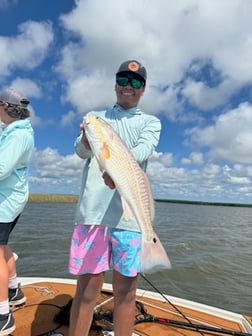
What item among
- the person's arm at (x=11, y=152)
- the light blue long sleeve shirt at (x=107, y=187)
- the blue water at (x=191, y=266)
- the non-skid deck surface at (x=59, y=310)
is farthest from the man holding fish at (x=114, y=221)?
the blue water at (x=191, y=266)

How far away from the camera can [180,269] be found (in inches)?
507

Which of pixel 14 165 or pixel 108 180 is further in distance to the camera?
pixel 14 165

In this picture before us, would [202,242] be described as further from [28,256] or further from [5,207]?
[5,207]

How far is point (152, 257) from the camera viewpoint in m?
2.48

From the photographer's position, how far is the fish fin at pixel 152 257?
2466 millimetres

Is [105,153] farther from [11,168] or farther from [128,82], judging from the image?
[11,168]

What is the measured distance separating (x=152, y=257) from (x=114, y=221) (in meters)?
0.46

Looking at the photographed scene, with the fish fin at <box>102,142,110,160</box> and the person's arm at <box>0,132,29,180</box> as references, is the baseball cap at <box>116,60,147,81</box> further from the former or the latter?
the person's arm at <box>0,132,29,180</box>

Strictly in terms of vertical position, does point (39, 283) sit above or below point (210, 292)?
above

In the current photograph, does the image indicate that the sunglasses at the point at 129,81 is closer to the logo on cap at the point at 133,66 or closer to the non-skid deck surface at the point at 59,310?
the logo on cap at the point at 133,66

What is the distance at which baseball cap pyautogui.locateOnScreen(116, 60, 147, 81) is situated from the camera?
297cm

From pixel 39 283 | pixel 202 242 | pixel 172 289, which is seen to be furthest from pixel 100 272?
pixel 202 242

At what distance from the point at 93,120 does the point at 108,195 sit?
662 millimetres

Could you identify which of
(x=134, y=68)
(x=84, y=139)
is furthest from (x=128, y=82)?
(x=84, y=139)
